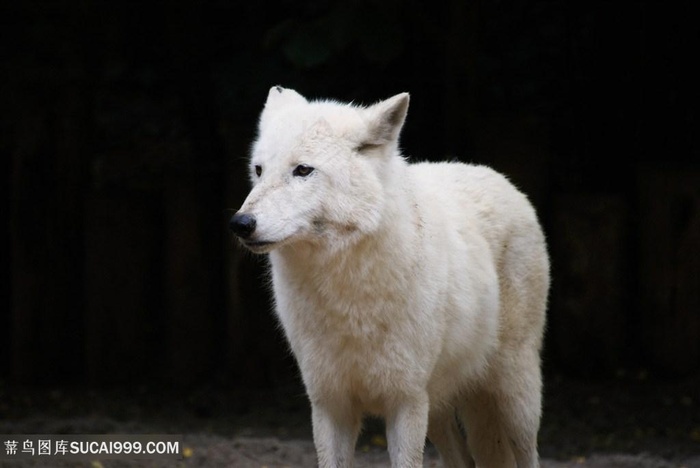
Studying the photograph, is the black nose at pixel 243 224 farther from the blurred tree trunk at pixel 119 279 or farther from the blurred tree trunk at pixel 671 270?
the blurred tree trunk at pixel 671 270

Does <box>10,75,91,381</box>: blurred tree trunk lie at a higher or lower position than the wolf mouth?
lower

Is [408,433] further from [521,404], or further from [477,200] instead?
[477,200]

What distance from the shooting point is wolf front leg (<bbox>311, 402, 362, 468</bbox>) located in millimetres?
4805

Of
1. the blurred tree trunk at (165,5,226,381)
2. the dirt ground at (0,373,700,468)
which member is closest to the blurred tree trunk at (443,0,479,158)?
the blurred tree trunk at (165,5,226,381)

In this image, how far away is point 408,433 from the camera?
15.6 feet

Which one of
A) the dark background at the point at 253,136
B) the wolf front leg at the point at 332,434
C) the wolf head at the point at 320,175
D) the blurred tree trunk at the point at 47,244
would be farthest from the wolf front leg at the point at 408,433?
the blurred tree trunk at the point at 47,244

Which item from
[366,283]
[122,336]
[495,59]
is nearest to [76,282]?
[122,336]

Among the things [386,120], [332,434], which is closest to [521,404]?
[332,434]

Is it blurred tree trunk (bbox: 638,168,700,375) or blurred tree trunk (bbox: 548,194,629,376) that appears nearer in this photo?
blurred tree trunk (bbox: 638,168,700,375)

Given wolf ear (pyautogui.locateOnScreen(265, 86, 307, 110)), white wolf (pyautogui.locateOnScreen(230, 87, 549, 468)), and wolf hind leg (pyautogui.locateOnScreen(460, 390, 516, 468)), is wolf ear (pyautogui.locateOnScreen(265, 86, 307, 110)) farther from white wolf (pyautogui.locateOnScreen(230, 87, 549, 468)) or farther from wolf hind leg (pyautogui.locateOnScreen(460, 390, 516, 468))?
wolf hind leg (pyautogui.locateOnScreen(460, 390, 516, 468))

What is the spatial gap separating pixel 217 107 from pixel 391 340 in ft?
16.4

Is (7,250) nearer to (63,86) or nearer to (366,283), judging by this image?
Answer: (63,86)

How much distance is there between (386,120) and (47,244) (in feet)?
15.6

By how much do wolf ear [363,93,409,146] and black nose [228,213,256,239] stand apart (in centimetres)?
70
